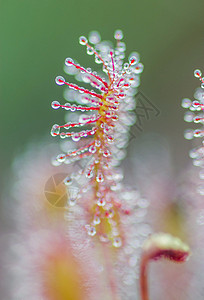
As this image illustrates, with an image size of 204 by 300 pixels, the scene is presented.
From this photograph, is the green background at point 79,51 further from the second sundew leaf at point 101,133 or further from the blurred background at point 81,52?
the second sundew leaf at point 101,133

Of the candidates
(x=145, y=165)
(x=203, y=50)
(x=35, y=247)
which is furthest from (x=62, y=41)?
(x=35, y=247)

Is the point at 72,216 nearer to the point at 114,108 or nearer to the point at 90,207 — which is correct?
the point at 90,207

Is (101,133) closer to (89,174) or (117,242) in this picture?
(89,174)

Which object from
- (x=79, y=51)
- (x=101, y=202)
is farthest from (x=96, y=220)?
(x=79, y=51)

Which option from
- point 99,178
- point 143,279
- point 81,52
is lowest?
point 143,279

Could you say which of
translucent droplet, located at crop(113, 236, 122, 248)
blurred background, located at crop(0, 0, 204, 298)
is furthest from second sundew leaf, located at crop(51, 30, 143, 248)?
blurred background, located at crop(0, 0, 204, 298)
